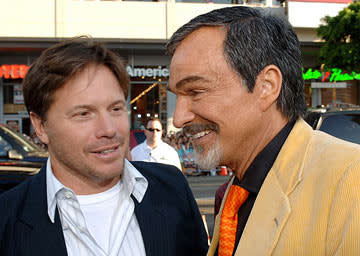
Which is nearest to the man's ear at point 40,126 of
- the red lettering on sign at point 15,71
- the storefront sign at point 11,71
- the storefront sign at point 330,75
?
the storefront sign at point 11,71

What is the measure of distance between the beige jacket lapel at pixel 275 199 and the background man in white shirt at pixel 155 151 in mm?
4211

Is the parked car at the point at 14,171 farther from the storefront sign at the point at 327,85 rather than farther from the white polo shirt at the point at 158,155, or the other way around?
the storefront sign at the point at 327,85

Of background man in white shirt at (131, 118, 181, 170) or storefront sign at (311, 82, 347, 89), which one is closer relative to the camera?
background man in white shirt at (131, 118, 181, 170)

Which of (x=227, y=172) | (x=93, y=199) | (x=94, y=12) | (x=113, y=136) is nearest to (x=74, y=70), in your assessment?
(x=113, y=136)

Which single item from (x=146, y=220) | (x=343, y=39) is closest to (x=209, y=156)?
(x=146, y=220)

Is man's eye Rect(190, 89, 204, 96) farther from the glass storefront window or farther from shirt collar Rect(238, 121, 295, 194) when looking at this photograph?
the glass storefront window

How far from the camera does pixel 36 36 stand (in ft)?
58.6

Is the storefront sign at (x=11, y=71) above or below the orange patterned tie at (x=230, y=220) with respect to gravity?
above

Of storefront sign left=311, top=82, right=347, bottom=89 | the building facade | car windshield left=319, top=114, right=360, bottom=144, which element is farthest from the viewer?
storefront sign left=311, top=82, right=347, bottom=89

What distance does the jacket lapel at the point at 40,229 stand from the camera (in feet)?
5.68

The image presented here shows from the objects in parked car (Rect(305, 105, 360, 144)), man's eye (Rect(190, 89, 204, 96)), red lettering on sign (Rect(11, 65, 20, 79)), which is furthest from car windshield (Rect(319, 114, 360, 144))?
red lettering on sign (Rect(11, 65, 20, 79))

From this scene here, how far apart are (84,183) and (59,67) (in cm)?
61

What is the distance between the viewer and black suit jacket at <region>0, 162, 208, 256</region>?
174 centimetres

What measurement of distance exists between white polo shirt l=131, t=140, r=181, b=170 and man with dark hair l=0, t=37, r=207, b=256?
11.9ft
